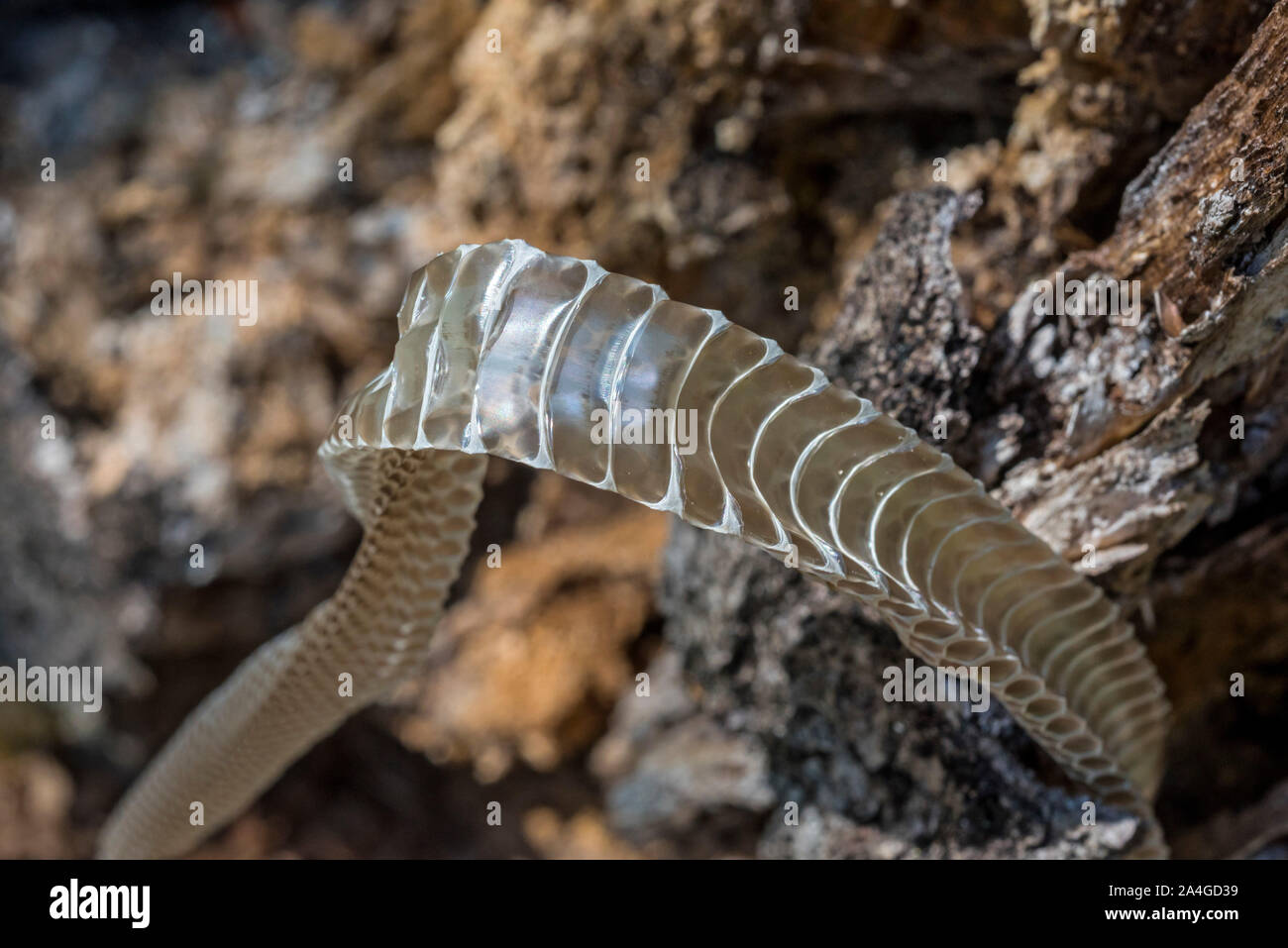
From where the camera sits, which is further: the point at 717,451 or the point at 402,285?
the point at 402,285

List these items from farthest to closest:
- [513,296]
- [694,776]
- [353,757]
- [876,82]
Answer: [353,757]
[694,776]
[876,82]
[513,296]

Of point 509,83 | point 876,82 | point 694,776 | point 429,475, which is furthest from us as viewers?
point 694,776

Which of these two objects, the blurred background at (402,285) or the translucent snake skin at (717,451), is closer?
the translucent snake skin at (717,451)

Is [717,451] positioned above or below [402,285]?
below

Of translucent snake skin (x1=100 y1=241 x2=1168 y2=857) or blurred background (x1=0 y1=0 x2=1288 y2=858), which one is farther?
blurred background (x1=0 y1=0 x2=1288 y2=858)
